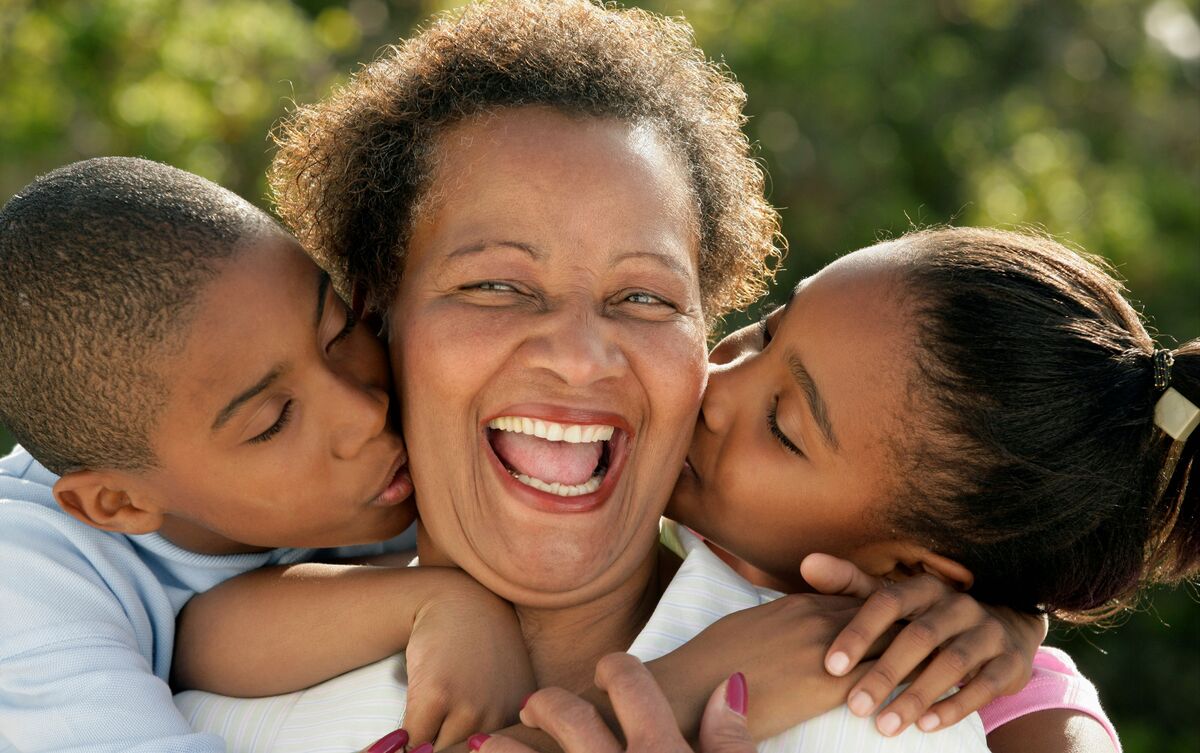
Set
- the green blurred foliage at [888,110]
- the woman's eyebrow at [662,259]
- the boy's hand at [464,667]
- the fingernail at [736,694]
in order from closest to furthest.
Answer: the fingernail at [736,694] < the boy's hand at [464,667] < the woman's eyebrow at [662,259] < the green blurred foliage at [888,110]

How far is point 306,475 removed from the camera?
304 centimetres

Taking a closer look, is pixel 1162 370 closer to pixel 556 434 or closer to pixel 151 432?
pixel 556 434

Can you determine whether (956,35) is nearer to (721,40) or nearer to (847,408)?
(721,40)

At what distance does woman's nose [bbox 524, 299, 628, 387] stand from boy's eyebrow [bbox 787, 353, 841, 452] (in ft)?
1.58

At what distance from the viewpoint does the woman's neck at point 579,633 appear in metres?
3.06

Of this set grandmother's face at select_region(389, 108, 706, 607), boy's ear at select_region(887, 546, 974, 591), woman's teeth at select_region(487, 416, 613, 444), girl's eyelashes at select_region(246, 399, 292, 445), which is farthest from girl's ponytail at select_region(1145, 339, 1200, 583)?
girl's eyelashes at select_region(246, 399, 292, 445)

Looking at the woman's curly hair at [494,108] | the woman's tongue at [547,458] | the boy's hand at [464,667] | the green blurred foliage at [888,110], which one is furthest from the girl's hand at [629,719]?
the green blurred foliage at [888,110]

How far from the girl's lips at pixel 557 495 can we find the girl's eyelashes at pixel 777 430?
0.40 metres

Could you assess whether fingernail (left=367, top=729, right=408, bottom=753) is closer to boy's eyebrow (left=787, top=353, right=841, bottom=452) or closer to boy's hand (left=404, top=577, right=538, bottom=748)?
boy's hand (left=404, top=577, right=538, bottom=748)

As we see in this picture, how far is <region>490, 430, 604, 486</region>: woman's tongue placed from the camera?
2.99 metres

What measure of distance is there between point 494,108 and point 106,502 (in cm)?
128

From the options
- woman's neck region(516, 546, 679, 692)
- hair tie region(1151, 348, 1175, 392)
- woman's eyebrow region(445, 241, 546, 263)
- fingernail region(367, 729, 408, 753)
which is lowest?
woman's neck region(516, 546, 679, 692)

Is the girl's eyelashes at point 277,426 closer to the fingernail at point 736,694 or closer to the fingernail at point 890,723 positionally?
the fingernail at point 736,694

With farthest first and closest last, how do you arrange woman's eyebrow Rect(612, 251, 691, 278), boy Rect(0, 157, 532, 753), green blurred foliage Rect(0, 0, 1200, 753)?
1. green blurred foliage Rect(0, 0, 1200, 753)
2. woman's eyebrow Rect(612, 251, 691, 278)
3. boy Rect(0, 157, 532, 753)
